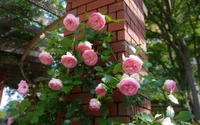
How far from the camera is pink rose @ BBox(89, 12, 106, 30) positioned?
116cm

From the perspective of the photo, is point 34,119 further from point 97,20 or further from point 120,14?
point 120,14

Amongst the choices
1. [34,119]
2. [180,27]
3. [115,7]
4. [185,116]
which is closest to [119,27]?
[115,7]

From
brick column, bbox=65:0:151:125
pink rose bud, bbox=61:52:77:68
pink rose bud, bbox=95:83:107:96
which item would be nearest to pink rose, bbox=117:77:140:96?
pink rose bud, bbox=95:83:107:96

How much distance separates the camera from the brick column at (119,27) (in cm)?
115

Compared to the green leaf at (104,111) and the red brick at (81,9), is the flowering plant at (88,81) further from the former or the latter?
the red brick at (81,9)

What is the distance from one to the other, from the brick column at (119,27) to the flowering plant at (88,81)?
5cm

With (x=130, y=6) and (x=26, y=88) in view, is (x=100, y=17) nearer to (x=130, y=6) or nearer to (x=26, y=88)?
(x=130, y=6)

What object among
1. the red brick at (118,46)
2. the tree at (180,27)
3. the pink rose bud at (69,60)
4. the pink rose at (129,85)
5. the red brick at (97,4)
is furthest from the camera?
the tree at (180,27)

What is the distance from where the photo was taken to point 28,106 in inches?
51.5

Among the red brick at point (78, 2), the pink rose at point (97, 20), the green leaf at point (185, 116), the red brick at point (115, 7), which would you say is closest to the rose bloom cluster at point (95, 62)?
the pink rose at point (97, 20)

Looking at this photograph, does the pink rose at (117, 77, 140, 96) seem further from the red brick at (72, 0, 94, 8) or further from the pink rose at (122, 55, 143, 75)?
the red brick at (72, 0, 94, 8)

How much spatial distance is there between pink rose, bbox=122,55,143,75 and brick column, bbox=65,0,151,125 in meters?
0.22

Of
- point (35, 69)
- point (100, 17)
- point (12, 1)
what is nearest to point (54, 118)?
point (100, 17)

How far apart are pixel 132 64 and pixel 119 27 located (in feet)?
1.34
